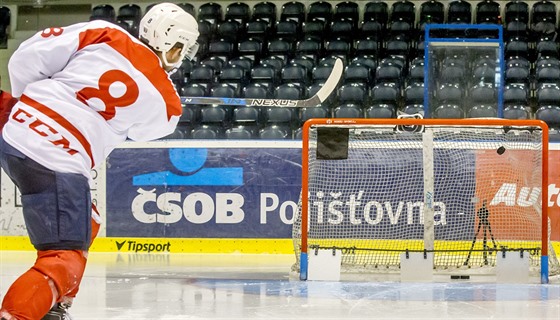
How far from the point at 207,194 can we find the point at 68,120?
17.9 ft

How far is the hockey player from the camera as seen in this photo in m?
2.95

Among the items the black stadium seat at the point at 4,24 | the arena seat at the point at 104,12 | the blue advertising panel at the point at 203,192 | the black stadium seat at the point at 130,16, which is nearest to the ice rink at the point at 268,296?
the blue advertising panel at the point at 203,192

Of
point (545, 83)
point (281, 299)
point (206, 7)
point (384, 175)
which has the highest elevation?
point (206, 7)

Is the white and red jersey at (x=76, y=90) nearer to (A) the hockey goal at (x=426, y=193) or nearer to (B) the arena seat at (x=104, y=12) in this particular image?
(A) the hockey goal at (x=426, y=193)

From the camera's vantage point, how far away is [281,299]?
542 cm

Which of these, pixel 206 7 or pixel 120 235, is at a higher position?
pixel 206 7

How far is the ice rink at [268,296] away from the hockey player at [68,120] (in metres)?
1.70

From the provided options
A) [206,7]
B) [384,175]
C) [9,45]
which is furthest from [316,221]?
[9,45]

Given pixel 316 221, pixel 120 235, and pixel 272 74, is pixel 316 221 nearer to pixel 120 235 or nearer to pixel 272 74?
pixel 120 235

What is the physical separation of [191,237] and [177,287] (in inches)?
99.5

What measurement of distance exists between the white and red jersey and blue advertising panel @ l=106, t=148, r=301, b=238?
5.31m

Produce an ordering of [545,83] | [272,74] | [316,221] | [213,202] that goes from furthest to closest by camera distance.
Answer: [272,74]
[545,83]
[213,202]
[316,221]

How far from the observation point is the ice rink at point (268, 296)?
4859mm

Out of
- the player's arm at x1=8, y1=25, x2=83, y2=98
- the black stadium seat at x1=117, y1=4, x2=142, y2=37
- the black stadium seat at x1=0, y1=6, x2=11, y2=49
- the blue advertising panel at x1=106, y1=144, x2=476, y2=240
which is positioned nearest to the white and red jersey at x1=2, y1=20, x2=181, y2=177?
the player's arm at x1=8, y1=25, x2=83, y2=98
